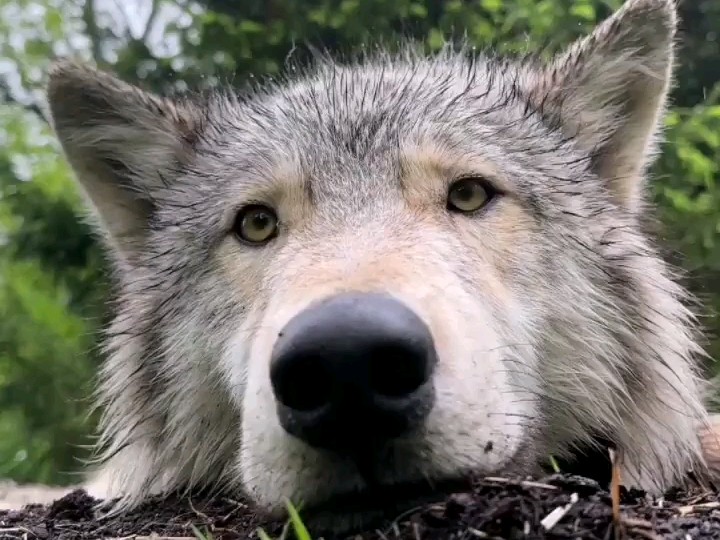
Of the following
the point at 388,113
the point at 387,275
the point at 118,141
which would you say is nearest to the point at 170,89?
the point at 118,141

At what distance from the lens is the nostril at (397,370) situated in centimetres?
221

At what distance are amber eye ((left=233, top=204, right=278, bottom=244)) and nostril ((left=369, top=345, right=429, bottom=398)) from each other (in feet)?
4.29

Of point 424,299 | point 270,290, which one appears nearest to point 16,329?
point 270,290

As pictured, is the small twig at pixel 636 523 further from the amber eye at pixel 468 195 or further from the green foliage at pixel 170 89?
the green foliage at pixel 170 89

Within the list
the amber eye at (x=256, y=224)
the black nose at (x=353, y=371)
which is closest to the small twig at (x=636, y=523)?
the black nose at (x=353, y=371)

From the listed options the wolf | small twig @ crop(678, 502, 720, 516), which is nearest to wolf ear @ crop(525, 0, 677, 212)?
the wolf

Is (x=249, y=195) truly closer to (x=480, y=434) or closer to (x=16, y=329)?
(x=480, y=434)

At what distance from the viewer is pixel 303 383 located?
2277 mm

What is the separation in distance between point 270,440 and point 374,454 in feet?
1.12

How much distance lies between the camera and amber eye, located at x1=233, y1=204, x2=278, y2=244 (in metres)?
3.46

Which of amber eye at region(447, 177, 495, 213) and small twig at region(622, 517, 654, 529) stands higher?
amber eye at region(447, 177, 495, 213)

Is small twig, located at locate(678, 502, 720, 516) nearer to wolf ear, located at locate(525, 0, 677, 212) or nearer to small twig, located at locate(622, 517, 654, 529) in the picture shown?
small twig, located at locate(622, 517, 654, 529)

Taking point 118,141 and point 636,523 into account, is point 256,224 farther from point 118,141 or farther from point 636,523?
point 636,523

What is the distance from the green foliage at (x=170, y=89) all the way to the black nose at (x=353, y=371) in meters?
5.36
